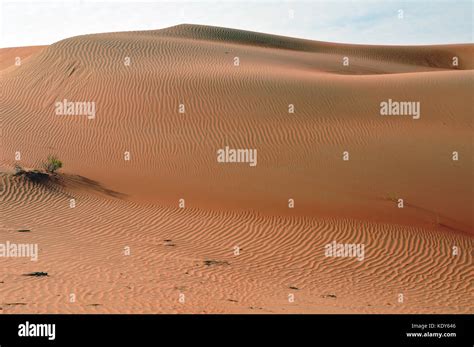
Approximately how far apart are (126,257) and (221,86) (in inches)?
558

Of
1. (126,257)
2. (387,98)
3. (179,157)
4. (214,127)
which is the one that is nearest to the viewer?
(126,257)

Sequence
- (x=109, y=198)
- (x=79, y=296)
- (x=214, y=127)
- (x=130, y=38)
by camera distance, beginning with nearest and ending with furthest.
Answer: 1. (x=79, y=296)
2. (x=109, y=198)
3. (x=214, y=127)
4. (x=130, y=38)

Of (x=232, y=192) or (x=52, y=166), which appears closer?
(x=232, y=192)

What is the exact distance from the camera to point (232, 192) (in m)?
13.0

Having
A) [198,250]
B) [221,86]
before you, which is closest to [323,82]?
[221,86]

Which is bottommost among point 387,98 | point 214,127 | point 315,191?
point 315,191

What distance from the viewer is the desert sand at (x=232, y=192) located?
25.9 feet

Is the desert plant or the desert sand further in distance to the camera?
the desert plant

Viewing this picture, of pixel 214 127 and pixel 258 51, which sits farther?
pixel 258 51

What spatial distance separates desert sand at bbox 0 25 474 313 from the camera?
25.9 ft

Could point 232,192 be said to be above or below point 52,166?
below

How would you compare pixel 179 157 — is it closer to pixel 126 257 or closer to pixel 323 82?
pixel 126 257

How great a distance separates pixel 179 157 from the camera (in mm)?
15625

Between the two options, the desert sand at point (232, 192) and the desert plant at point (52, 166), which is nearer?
the desert sand at point (232, 192)
